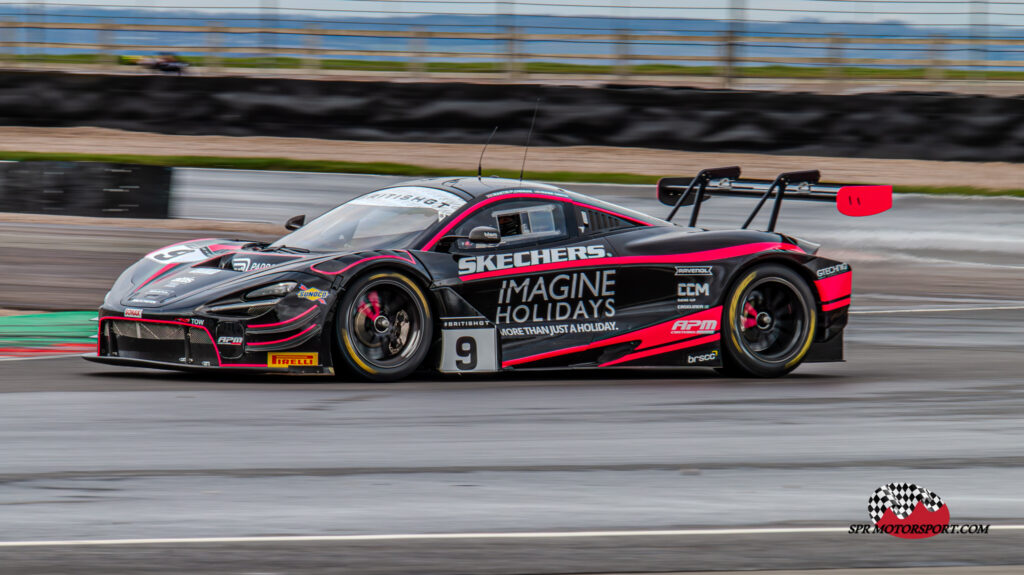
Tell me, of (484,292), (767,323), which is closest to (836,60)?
(767,323)

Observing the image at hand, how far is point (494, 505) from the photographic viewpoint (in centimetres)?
548

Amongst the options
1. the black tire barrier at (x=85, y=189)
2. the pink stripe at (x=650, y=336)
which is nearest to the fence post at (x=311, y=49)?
the black tire barrier at (x=85, y=189)

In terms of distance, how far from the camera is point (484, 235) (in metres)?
8.38

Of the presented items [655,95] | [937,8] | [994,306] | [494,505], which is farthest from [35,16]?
[494,505]

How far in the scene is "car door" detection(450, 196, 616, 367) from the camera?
8586 mm

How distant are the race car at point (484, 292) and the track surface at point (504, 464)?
0.71 feet

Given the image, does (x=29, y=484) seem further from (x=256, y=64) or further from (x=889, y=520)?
(x=256, y=64)

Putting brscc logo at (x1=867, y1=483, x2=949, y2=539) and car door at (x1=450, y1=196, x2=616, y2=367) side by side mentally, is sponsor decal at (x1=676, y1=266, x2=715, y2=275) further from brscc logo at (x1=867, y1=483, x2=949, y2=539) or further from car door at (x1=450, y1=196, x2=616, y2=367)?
brscc logo at (x1=867, y1=483, x2=949, y2=539)

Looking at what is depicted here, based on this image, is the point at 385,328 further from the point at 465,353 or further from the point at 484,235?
the point at 484,235

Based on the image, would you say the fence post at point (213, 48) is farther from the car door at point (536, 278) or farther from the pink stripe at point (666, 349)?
the pink stripe at point (666, 349)

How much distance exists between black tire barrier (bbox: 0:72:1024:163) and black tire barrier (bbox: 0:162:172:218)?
371 cm

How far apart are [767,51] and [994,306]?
462 inches

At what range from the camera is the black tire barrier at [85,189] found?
17875 millimetres

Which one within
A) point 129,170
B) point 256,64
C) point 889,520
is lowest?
point 889,520
